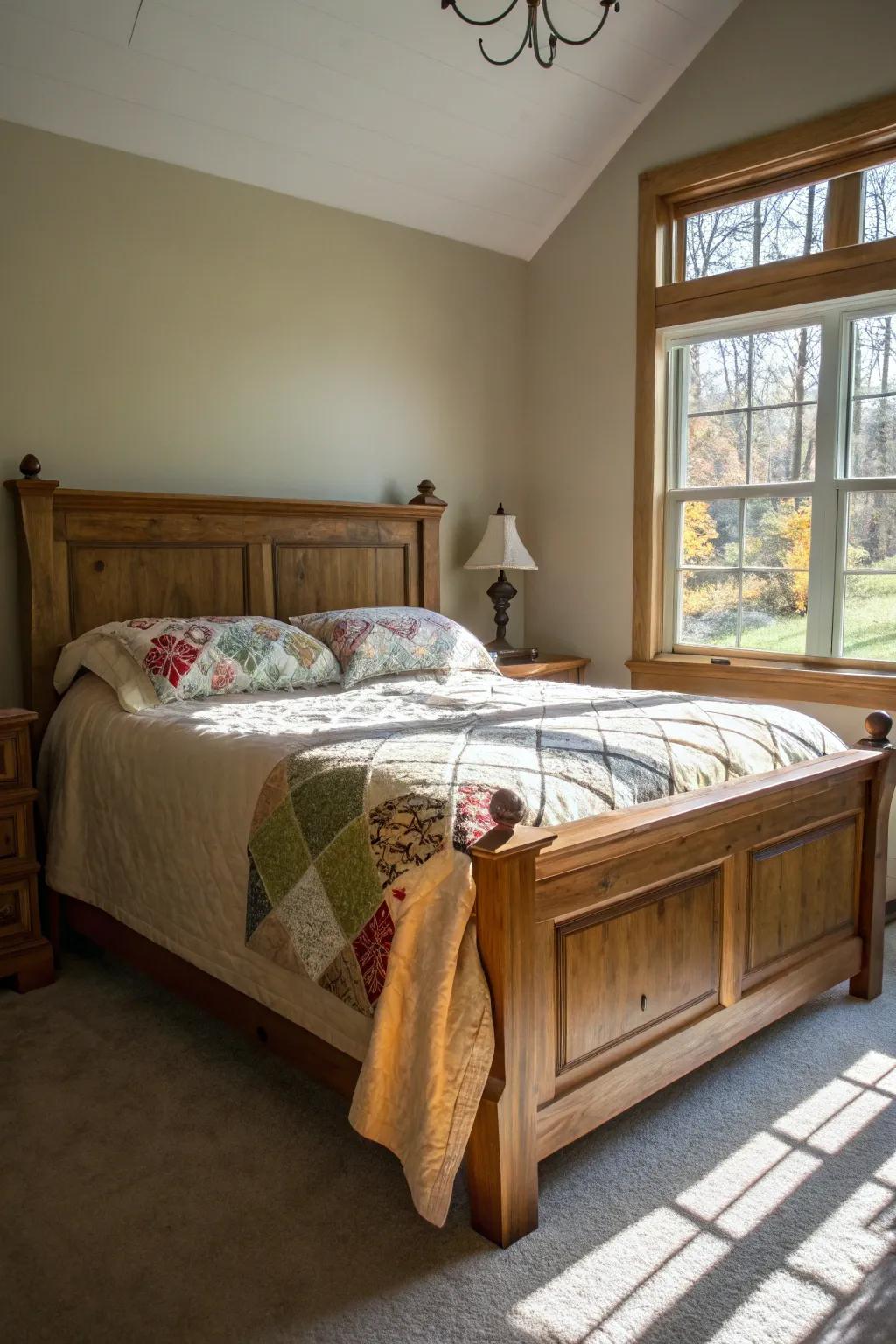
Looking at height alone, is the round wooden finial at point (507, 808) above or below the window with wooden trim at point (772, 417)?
below

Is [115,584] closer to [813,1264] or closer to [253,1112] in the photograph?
[253,1112]

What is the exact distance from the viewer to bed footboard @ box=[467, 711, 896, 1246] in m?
1.65

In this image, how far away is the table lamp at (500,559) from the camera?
4.25 m

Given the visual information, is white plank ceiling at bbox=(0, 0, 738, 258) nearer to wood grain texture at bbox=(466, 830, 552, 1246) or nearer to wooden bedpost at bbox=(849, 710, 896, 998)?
wooden bedpost at bbox=(849, 710, 896, 998)

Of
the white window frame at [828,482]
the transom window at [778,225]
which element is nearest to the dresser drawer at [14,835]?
the white window frame at [828,482]

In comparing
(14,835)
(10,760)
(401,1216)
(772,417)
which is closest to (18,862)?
(14,835)

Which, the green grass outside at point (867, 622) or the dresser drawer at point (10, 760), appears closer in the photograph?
the dresser drawer at point (10, 760)

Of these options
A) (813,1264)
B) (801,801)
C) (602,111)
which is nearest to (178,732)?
(801,801)

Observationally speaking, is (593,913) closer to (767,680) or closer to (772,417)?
(767,680)

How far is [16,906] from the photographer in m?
2.73

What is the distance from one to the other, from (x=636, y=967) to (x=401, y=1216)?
613 mm

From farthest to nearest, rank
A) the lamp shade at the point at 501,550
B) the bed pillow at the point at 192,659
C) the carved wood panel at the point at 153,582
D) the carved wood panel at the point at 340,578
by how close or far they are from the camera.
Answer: the lamp shade at the point at 501,550 → the carved wood panel at the point at 340,578 → the carved wood panel at the point at 153,582 → the bed pillow at the point at 192,659

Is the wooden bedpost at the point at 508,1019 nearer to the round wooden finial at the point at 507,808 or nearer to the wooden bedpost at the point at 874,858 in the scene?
the round wooden finial at the point at 507,808

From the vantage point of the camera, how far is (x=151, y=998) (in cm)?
268
